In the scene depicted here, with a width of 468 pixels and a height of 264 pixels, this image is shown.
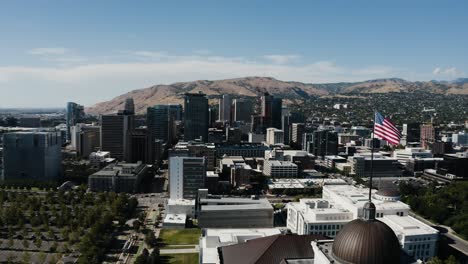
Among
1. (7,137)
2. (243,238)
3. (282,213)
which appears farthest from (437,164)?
(7,137)

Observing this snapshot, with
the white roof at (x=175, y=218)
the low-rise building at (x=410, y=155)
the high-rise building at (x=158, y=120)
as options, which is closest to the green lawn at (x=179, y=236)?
the white roof at (x=175, y=218)

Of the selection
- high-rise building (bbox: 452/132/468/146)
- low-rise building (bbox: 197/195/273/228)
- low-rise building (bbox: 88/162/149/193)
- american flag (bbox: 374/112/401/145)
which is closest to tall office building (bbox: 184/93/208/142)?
low-rise building (bbox: 88/162/149/193)

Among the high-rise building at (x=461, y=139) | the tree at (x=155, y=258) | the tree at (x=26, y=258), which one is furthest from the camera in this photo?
the high-rise building at (x=461, y=139)

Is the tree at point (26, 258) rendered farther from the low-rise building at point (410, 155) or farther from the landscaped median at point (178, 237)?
the low-rise building at point (410, 155)

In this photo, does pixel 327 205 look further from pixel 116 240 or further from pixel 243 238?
pixel 116 240

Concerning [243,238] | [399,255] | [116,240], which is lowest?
[116,240]
